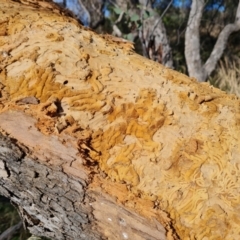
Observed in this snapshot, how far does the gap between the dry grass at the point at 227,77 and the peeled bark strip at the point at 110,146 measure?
9.31 feet

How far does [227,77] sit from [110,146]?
324 cm

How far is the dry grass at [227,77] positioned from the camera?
3.99 m

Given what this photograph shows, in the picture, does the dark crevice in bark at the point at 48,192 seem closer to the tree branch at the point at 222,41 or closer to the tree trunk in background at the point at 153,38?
the tree trunk in background at the point at 153,38

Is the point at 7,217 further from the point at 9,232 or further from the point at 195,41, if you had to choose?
the point at 195,41

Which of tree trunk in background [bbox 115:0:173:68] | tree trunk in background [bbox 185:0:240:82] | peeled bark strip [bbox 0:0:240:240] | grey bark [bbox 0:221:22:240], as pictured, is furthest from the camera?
tree trunk in background [bbox 115:0:173:68]

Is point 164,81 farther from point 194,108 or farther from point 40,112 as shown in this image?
point 40,112

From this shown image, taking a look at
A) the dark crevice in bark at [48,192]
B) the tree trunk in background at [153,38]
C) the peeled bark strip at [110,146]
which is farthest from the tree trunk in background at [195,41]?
the dark crevice in bark at [48,192]

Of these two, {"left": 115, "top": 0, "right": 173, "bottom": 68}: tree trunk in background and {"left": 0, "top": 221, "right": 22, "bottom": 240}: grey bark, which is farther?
{"left": 115, "top": 0, "right": 173, "bottom": 68}: tree trunk in background

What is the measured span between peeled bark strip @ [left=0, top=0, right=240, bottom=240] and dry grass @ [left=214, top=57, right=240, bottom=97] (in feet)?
9.31

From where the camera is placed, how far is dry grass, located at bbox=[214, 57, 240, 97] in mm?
3986

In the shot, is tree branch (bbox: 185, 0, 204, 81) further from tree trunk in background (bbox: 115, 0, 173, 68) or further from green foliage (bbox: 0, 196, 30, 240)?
green foliage (bbox: 0, 196, 30, 240)

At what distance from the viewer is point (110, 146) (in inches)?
44.7

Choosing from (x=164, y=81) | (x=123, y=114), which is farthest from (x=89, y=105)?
(x=164, y=81)

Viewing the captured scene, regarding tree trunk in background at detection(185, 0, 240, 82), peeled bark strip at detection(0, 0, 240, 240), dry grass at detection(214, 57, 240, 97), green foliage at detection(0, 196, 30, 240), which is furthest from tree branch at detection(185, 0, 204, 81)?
peeled bark strip at detection(0, 0, 240, 240)
